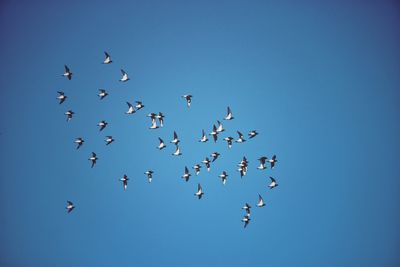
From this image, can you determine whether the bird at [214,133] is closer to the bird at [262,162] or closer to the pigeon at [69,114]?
the bird at [262,162]

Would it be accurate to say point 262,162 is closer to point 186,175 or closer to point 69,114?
point 186,175

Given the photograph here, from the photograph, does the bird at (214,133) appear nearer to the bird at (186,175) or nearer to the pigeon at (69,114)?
the bird at (186,175)

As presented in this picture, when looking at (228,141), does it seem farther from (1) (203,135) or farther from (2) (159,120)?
(2) (159,120)

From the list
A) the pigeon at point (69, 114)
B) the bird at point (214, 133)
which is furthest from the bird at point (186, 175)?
the pigeon at point (69, 114)

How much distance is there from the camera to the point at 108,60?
128 ft

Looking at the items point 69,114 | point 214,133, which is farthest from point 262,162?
point 69,114

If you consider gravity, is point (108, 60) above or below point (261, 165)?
above

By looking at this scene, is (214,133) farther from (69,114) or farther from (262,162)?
(69,114)

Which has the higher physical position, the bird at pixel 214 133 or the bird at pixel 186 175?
the bird at pixel 214 133

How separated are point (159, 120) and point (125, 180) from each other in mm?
5087

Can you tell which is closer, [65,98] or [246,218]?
[65,98]

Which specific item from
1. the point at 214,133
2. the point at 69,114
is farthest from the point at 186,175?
the point at 69,114

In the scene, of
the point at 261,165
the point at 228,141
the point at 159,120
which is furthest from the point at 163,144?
the point at 261,165

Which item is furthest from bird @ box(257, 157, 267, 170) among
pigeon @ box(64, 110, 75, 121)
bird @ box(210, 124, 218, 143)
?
pigeon @ box(64, 110, 75, 121)
